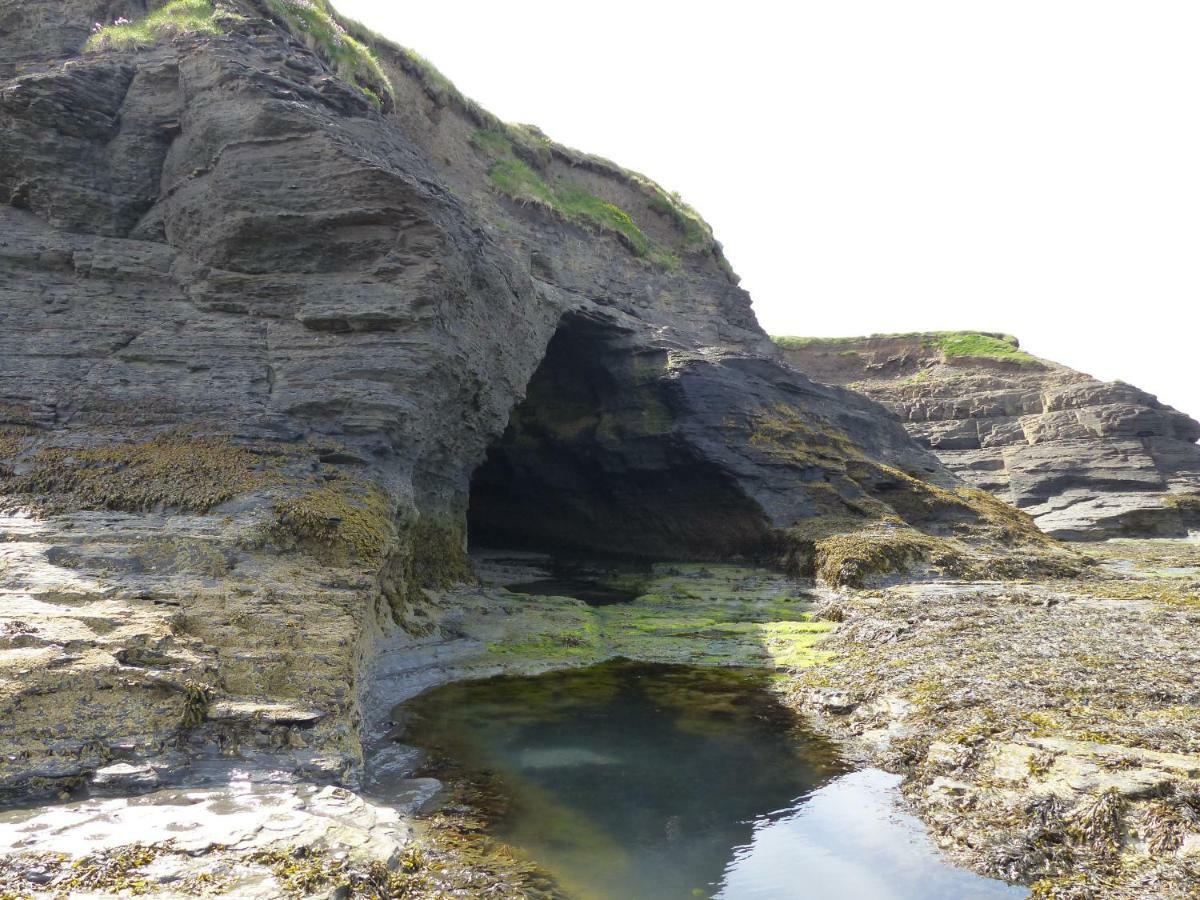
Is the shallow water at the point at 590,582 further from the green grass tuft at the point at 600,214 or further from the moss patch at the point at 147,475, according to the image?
the green grass tuft at the point at 600,214

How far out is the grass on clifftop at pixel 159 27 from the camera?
1664 centimetres

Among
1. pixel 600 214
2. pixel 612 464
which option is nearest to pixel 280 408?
pixel 612 464

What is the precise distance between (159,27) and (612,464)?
14870 millimetres

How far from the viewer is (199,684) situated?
21.7ft

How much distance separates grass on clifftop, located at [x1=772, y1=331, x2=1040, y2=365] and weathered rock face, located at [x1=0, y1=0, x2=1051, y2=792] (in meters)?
24.8

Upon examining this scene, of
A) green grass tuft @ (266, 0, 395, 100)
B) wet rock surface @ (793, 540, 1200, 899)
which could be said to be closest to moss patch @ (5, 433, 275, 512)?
wet rock surface @ (793, 540, 1200, 899)

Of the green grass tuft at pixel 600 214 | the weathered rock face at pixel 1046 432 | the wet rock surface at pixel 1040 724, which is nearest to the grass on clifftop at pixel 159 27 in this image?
the green grass tuft at pixel 600 214

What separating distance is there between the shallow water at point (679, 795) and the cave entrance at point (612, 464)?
480 inches

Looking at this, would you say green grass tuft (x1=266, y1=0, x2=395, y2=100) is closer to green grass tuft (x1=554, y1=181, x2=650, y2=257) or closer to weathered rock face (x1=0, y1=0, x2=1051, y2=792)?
weathered rock face (x1=0, y1=0, x2=1051, y2=792)

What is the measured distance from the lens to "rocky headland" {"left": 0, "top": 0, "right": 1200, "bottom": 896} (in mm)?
5562

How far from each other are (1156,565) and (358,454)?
19.6m

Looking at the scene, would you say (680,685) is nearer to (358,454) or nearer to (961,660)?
(961,660)

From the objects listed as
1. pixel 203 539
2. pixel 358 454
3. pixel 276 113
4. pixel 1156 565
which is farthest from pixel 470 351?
pixel 1156 565

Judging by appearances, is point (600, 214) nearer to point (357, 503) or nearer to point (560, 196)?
point (560, 196)
